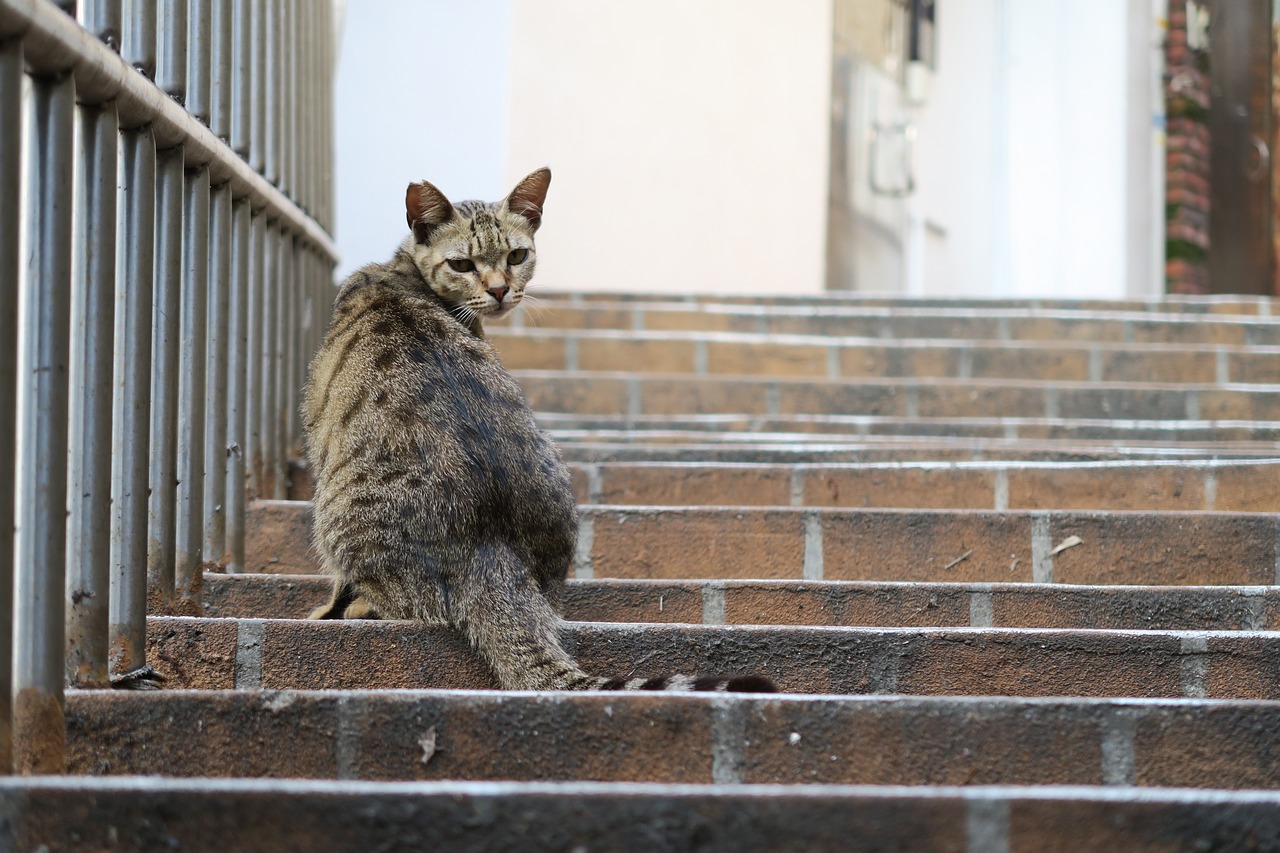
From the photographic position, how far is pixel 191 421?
2.29 metres

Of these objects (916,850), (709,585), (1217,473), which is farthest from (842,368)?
(916,850)

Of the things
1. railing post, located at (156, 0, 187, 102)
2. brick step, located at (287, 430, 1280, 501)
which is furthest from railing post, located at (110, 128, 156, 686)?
brick step, located at (287, 430, 1280, 501)

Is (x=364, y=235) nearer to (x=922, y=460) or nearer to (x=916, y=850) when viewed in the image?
(x=922, y=460)

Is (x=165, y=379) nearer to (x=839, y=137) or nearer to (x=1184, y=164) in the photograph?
(x=839, y=137)

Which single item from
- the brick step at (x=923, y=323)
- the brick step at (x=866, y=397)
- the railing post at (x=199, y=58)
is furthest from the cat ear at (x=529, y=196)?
the brick step at (x=923, y=323)

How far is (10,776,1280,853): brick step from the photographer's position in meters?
1.18

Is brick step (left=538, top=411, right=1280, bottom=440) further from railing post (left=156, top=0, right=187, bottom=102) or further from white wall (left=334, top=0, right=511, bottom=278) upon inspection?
white wall (left=334, top=0, right=511, bottom=278)

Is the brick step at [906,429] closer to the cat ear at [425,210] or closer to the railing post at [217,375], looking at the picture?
the cat ear at [425,210]

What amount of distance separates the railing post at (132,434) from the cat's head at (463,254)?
2.97 feet

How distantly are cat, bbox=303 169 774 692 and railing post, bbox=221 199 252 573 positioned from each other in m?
0.21

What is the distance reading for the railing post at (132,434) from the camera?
1931 mm

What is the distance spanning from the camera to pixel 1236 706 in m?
1.57

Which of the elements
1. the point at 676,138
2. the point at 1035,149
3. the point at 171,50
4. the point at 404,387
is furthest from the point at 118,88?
the point at 1035,149

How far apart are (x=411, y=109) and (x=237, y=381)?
3446mm
